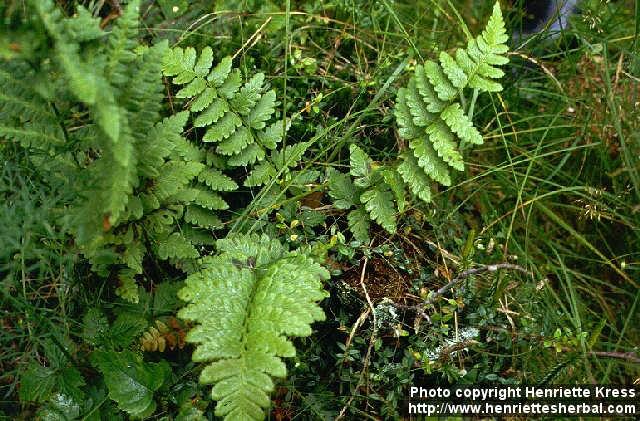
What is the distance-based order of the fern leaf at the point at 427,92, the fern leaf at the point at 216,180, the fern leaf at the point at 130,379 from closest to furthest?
the fern leaf at the point at 130,379
the fern leaf at the point at 427,92
the fern leaf at the point at 216,180

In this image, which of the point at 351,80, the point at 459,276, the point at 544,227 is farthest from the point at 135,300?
the point at 544,227

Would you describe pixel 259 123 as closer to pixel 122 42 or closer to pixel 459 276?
pixel 122 42

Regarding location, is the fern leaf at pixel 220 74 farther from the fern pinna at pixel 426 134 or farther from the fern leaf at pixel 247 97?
the fern pinna at pixel 426 134

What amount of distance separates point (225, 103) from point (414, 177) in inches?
31.9

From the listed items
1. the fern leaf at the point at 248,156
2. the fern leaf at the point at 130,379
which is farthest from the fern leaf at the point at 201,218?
the fern leaf at the point at 130,379

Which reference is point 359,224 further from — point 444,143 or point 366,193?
point 444,143

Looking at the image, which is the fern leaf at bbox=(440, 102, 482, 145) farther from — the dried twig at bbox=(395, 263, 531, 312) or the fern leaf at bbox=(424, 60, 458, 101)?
the dried twig at bbox=(395, 263, 531, 312)

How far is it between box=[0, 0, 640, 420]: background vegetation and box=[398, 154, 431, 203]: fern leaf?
0.79ft

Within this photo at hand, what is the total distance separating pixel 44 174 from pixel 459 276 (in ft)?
5.17

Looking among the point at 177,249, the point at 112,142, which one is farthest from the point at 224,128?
the point at 112,142

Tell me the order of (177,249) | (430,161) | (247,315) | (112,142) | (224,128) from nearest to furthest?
1. (112,142)
2. (247,315)
3. (177,249)
4. (430,161)
5. (224,128)

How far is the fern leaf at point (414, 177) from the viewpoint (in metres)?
2.34

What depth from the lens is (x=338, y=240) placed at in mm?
2373

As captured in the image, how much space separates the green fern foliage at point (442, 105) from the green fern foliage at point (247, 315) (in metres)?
0.60
